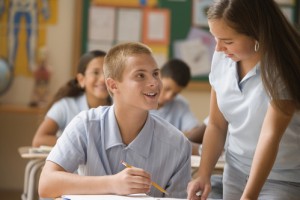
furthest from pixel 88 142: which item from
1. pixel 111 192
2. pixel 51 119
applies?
pixel 51 119

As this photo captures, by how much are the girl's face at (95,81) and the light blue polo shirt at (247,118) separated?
1.59m

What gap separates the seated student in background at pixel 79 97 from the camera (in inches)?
141

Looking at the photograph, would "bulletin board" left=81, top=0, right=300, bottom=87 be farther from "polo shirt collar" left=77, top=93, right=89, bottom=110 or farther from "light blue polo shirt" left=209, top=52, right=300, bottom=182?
"light blue polo shirt" left=209, top=52, right=300, bottom=182

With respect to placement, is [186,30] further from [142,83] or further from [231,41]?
[231,41]

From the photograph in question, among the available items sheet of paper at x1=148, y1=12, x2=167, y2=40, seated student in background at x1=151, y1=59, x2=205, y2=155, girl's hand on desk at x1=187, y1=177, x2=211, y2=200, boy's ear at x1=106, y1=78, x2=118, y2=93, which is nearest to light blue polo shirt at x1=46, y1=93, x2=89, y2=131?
seated student in background at x1=151, y1=59, x2=205, y2=155

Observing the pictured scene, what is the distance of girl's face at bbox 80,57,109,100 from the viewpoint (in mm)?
3596

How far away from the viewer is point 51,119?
3566mm

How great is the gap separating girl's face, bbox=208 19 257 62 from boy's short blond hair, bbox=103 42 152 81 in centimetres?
40

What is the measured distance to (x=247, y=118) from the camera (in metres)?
1.94

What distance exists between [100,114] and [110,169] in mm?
197

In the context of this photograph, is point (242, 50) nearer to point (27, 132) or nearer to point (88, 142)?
point (88, 142)

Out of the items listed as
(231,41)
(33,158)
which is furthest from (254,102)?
(33,158)

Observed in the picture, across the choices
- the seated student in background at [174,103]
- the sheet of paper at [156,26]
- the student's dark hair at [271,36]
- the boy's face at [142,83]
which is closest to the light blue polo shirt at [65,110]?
the seated student in background at [174,103]

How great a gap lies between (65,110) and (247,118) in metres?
1.86
